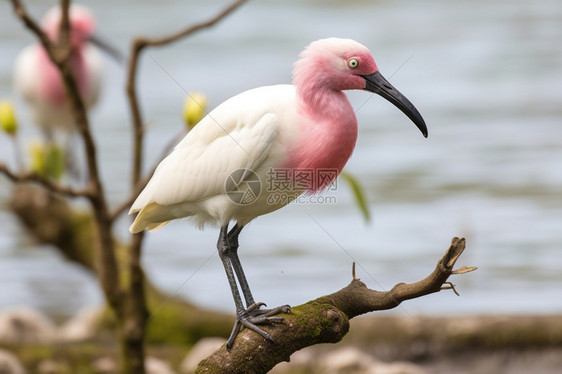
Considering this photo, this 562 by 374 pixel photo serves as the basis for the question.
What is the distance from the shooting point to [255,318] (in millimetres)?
3189

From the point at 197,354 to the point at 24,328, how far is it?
1.61 meters

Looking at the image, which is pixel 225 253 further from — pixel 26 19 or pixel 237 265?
pixel 26 19

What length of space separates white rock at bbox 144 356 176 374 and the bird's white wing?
109 inches

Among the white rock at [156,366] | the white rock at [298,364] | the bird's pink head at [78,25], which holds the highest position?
the bird's pink head at [78,25]

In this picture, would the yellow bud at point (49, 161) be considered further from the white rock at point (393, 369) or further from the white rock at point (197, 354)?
the white rock at point (393, 369)

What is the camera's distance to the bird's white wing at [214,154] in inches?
128

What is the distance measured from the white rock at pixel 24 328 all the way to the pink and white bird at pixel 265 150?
12.1 ft

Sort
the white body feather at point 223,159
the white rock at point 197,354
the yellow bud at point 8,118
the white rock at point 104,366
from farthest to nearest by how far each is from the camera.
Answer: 1. the white rock at point 197,354
2. the white rock at point 104,366
3. the yellow bud at point 8,118
4. the white body feather at point 223,159

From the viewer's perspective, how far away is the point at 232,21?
20.8 metres

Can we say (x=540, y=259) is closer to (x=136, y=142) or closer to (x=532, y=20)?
(x=136, y=142)

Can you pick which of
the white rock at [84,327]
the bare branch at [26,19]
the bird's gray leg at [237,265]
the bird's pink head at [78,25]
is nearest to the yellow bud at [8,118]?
the bare branch at [26,19]

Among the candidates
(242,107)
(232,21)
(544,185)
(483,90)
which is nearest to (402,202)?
(544,185)

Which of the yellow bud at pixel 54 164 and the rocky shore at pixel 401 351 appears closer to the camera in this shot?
the yellow bud at pixel 54 164

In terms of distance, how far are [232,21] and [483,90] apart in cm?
713
